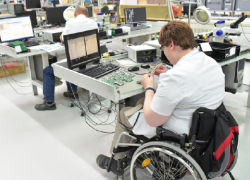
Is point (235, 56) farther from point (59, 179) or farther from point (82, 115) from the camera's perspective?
point (59, 179)

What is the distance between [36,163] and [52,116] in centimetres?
90

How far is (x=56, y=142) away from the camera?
2467mm

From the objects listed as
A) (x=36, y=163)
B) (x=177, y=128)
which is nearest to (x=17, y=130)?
(x=36, y=163)

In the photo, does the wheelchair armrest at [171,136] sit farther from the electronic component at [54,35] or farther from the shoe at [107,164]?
the electronic component at [54,35]

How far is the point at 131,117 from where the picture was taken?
5.33 ft

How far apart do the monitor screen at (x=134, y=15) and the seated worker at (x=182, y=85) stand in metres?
3.41

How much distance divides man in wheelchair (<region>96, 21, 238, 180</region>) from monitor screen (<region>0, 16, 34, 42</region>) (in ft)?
8.11

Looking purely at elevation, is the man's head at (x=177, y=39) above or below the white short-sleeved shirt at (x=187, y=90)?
above

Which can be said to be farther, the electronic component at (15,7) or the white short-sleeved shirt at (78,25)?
the electronic component at (15,7)

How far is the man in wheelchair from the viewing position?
4.25 feet

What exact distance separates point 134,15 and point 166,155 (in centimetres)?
368

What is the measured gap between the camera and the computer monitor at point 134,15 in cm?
468

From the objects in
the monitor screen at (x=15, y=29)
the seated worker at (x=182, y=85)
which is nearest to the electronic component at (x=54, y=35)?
the monitor screen at (x=15, y=29)

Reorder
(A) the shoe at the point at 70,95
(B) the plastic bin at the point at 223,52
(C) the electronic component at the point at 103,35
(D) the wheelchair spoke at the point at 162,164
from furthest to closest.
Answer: (C) the electronic component at the point at 103,35
(A) the shoe at the point at 70,95
(B) the plastic bin at the point at 223,52
(D) the wheelchair spoke at the point at 162,164
